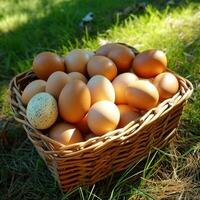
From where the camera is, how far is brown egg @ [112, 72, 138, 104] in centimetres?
169

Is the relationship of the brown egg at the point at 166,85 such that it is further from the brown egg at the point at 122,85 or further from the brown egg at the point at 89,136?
the brown egg at the point at 89,136

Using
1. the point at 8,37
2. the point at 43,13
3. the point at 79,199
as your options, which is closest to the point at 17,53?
the point at 8,37

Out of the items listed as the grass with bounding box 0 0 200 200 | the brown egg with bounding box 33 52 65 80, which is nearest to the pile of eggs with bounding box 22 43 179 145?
the brown egg with bounding box 33 52 65 80

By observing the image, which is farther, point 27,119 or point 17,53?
point 17,53

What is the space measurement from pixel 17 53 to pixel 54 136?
4.27ft

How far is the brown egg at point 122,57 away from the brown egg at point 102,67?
0.16 ft

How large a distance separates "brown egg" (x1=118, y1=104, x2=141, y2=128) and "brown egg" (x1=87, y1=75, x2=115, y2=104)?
0.20 ft

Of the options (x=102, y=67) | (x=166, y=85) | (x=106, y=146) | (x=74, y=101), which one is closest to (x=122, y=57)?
(x=102, y=67)

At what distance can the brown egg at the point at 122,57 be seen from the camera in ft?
6.00

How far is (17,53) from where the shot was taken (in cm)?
271

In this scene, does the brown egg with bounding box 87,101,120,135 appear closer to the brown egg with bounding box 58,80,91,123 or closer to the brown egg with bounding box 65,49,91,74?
the brown egg with bounding box 58,80,91,123

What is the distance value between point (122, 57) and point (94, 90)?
27 centimetres

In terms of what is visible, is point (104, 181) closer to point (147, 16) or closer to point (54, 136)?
point (54, 136)

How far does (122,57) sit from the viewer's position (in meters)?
1.83
